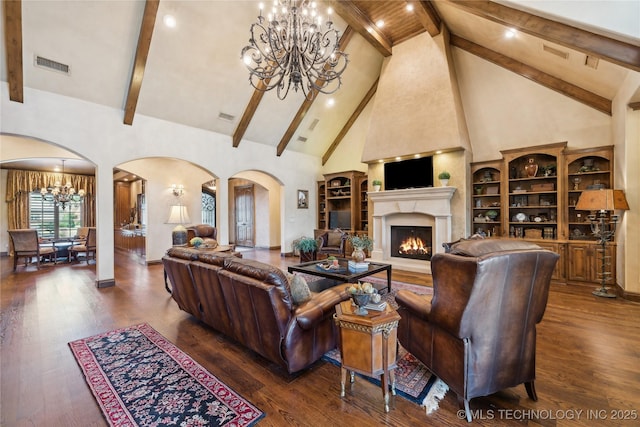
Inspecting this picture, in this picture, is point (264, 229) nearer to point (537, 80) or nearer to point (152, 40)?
point (152, 40)

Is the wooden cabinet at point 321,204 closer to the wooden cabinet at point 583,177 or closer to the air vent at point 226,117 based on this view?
the air vent at point 226,117

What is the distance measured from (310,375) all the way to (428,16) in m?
6.49

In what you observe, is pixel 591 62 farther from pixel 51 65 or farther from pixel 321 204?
pixel 51 65

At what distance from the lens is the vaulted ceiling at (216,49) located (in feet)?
12.4

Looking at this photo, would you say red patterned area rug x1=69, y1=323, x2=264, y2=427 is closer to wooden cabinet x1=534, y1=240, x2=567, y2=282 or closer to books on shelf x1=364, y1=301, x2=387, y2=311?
books on shelf x1=364, y1=301, x2=387, y2=311

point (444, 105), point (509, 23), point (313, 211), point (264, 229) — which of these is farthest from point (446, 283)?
point (264, 229)

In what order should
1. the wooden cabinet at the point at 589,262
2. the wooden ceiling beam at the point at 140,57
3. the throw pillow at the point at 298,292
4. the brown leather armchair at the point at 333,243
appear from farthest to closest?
the brown leather armchair at the point at 333,243 < the wooden cabinet at the point at 589,262 < the wooden ceiling beam at the point at 140,57 < the throw pillow at the point at 298,292

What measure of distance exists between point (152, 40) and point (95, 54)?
36.6 inches

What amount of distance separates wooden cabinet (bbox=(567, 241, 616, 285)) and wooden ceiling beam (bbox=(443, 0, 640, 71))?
3159mm

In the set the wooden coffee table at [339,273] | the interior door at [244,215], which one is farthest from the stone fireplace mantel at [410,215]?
the interior door at [244,215]

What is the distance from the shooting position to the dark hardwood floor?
6.07ft

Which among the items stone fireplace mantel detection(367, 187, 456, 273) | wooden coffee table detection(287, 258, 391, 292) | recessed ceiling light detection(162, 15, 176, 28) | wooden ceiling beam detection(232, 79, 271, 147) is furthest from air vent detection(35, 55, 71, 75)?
stone fireplace mantel detection(367, 187, 456, 273)

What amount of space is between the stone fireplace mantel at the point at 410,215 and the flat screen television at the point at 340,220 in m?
1.58

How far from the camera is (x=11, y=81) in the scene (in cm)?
414
